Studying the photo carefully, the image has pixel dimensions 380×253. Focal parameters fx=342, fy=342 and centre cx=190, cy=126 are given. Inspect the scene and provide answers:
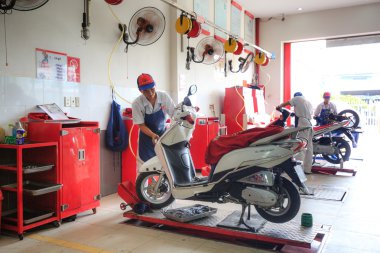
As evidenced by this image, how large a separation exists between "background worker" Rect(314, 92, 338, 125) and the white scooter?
4.03 meters

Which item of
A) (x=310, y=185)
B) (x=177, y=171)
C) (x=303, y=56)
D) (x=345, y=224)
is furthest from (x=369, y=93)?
(x=177, y=171)

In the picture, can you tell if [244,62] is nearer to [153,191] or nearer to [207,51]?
[207,51]

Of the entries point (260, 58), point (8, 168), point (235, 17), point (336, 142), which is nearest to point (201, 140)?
point (336, 142)

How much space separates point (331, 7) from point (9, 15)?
26.9 ft

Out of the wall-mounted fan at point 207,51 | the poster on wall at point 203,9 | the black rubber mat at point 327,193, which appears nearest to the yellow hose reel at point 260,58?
the poster on wall at point 203,9

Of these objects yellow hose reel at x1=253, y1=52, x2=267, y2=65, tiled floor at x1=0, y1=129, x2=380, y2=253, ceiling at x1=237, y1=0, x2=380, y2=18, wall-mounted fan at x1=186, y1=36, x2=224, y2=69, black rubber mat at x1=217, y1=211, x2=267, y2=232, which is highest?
ceiling at x1=237, y1=0, x2=380, y2=18

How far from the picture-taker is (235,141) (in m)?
3.09

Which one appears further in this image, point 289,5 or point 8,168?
point 289,5

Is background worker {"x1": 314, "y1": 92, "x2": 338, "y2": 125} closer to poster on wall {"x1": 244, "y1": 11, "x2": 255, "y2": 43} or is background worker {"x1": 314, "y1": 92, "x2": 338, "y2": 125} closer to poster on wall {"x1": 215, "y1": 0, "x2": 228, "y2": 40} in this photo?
poster on wall {"x1": 215, "y1": 0, "x2": 228, "y2": 40}

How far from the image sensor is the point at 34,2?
317cm

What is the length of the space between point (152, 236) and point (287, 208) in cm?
127

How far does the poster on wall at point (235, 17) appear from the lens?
8508 mm

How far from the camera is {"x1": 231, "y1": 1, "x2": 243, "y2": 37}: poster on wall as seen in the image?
8508 mm

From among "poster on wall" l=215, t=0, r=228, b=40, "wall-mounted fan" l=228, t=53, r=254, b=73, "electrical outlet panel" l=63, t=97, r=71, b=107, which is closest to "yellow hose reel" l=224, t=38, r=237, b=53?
"poster on wall" l=215, t=0, r=228, b=40
